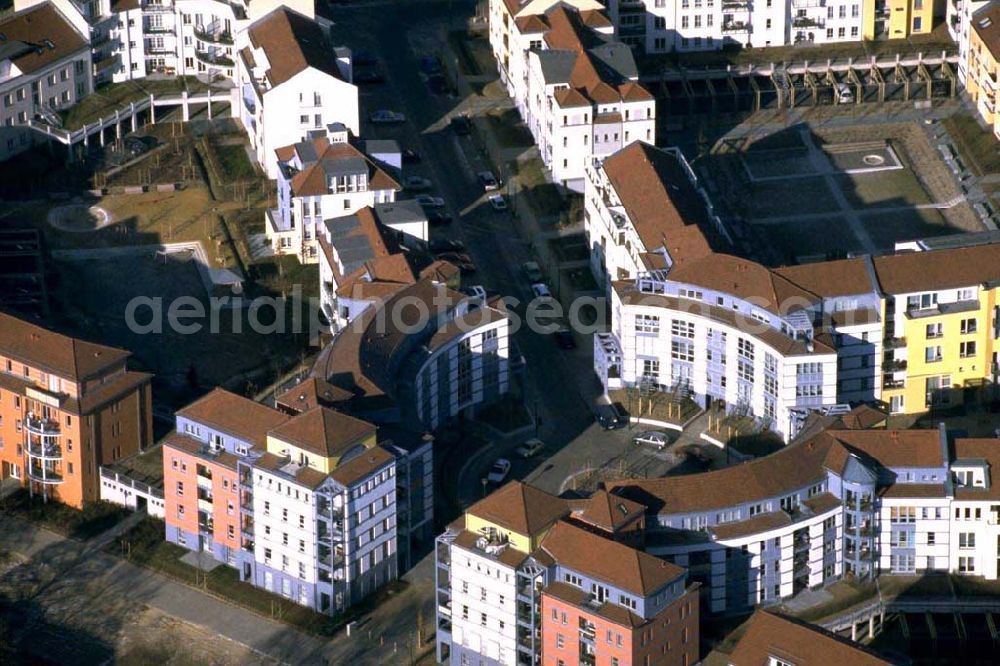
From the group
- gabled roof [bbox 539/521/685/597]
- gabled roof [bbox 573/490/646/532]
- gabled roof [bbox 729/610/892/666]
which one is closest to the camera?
gabled roof [bbox 729/610/892/666]

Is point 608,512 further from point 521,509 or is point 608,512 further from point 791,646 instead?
point 791,646

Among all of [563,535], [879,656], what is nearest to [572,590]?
[563,535]

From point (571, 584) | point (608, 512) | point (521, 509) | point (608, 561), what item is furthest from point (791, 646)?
point (521, 509)

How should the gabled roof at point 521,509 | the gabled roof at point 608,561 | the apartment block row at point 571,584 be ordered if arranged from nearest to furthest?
the gabled roof at point 608,561, the apartment block row at point 571,584, the gabled roof at point 521,509

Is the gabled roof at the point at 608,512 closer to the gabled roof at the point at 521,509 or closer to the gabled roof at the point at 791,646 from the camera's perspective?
the gabled roof at the point at 521,509

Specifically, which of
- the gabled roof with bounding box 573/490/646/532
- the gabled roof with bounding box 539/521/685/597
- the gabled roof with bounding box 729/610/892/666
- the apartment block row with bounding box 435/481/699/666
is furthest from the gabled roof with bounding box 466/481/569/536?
the gabled roof with bounding box 729/610/892/666

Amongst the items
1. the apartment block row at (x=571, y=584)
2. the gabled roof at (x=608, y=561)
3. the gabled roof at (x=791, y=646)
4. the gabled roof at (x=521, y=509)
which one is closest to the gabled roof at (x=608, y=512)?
the apartment block row at (x=571, y=584)

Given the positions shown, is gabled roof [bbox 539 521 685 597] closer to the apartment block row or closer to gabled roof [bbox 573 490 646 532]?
the apartment block row
